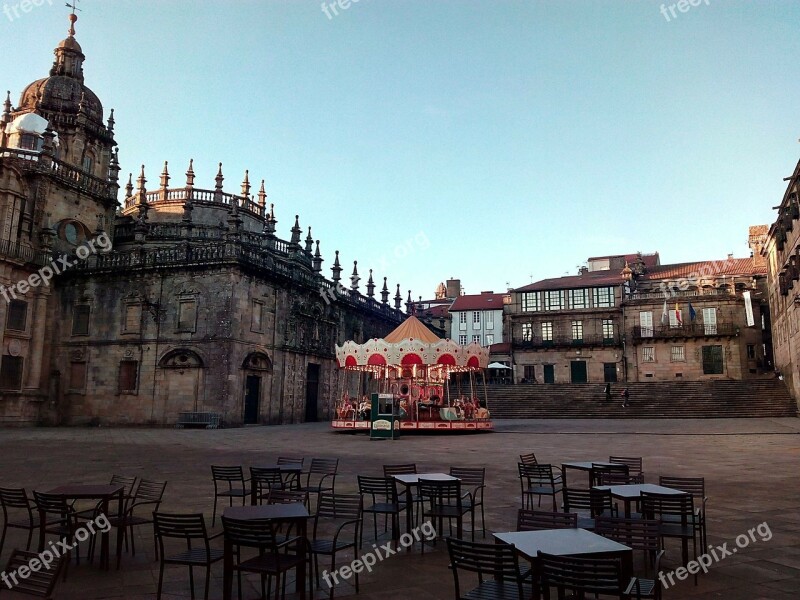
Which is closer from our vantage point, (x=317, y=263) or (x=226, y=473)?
(x=226, y=473)

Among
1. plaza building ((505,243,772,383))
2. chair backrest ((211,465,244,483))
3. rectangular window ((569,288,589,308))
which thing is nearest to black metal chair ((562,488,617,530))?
chair backrest ((211,465,244,483))

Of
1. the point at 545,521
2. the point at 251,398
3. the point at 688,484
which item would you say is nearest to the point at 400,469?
the point at 545,521

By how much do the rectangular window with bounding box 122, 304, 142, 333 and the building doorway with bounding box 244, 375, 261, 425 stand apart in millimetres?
6524

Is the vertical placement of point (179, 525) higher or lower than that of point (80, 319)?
lower

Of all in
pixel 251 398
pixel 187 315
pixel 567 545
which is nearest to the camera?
pixel 567 545

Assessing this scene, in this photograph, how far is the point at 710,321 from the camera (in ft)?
156

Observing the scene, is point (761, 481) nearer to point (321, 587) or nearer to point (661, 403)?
point (321, 587)

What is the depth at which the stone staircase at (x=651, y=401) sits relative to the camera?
35.3 metres

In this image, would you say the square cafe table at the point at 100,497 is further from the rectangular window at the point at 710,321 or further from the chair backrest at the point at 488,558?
the rectangular window at the point at 710,321

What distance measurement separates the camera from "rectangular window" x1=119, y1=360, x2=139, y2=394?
31812 mm

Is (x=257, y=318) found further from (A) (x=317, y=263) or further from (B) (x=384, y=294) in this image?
(B) (x=384, y=294)

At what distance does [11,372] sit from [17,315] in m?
2.87

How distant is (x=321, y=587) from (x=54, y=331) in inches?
1308

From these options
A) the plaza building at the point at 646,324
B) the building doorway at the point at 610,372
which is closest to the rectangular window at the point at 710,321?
the plaza building at the point at 646,324
